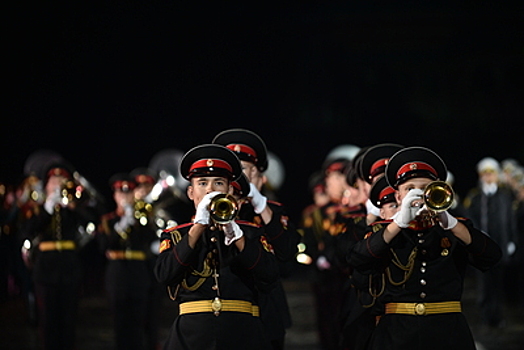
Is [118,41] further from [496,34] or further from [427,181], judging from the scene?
[427,181]

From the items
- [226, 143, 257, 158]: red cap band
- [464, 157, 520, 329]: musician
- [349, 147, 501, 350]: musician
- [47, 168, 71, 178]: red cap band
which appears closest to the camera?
[349, 147, 501, 350]: musician

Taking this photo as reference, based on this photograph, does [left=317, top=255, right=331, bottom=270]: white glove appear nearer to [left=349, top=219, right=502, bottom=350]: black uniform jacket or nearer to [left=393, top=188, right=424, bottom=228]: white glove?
[left=349, top=219, right=502, bottom=350]: black uniform jacket

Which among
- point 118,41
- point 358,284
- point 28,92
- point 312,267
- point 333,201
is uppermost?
point 118,41

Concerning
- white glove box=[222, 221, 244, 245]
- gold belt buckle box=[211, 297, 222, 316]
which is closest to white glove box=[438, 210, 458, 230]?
white glove box=[222, 221, 244, 245]

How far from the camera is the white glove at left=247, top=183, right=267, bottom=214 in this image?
6078mm

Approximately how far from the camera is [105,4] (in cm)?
1795

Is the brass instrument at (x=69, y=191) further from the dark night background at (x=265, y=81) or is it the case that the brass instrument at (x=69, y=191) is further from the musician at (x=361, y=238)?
the dark night background at (x=265, y=81)

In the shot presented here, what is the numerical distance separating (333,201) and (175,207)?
8.60 ft

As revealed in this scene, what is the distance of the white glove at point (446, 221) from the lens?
5043mm

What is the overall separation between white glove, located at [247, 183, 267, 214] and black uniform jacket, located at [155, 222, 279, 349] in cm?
82

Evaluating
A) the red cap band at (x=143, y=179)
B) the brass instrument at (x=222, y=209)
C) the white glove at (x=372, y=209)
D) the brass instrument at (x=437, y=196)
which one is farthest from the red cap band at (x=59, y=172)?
the brass instrument at (x=437, y=196)

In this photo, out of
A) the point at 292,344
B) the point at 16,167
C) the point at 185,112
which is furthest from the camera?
the point at 185,112

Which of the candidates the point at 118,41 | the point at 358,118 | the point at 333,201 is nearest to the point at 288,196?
the point at 358,118

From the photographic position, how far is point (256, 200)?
6.09 m
